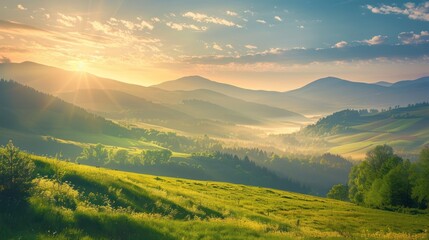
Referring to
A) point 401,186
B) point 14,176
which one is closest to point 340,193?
point 401,186

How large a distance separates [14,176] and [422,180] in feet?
292

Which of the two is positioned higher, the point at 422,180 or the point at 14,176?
the point at 14,176

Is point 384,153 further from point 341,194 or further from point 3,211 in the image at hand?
point 3,211

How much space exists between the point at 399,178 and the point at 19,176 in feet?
313

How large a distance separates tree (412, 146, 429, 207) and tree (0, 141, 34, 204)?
87.0 metres

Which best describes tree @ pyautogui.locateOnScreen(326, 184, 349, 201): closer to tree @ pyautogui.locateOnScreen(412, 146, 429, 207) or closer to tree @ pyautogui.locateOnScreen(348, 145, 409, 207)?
tree @ pyautogui.locateOnScreen(348, 145, 409, 207)

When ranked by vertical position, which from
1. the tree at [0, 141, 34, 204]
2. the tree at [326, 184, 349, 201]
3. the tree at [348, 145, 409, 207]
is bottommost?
the tree at [326, 184, 349, 201]

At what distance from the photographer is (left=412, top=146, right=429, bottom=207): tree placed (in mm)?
83688

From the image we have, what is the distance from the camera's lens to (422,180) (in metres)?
84.4

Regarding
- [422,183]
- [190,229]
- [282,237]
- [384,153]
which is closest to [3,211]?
[190,229]

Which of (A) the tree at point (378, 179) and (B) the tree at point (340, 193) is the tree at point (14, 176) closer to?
(A) the tree at point (378, 179)

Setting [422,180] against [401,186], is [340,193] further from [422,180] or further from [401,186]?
[422,180]

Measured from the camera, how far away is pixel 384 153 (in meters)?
120

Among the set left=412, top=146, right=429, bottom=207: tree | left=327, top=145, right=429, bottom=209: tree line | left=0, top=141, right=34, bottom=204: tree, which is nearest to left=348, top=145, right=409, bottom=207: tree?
left=327, top=145, right=429, bottom=209: tree line
